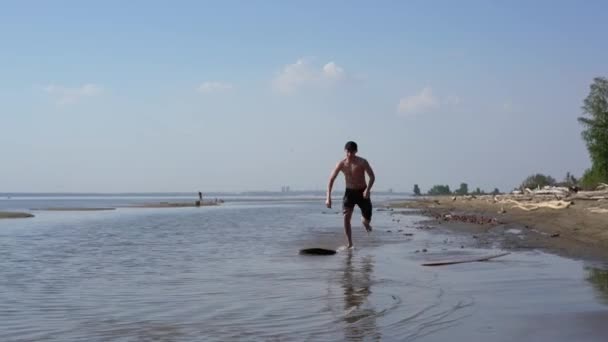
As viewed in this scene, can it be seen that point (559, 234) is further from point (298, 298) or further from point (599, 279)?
point (298, 298)

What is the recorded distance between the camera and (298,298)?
7.57 metres

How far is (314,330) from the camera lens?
574 centimetres

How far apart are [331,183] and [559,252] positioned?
4830 millimetres

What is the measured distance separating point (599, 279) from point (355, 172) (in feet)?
20.5

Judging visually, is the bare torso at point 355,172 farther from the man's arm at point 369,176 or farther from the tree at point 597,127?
the tree at point 597,127

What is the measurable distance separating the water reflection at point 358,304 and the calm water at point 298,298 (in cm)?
1

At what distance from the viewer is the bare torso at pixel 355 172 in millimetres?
13781

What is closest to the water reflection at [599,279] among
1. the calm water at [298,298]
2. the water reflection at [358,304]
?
the calm water at [298,298]

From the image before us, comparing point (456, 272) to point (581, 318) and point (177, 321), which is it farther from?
point (177, 321)

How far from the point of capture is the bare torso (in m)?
13.8

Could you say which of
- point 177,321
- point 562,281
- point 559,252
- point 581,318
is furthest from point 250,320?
point 559,252

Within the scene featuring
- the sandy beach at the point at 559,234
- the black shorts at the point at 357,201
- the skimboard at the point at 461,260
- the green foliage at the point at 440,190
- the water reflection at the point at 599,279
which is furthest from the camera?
the green foliage at the point at 440,190

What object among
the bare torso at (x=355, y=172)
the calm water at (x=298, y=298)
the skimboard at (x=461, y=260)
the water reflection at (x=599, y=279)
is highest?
the bare torso at (x=355, y=172)

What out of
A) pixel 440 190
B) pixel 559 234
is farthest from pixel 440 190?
pixel 559 234
